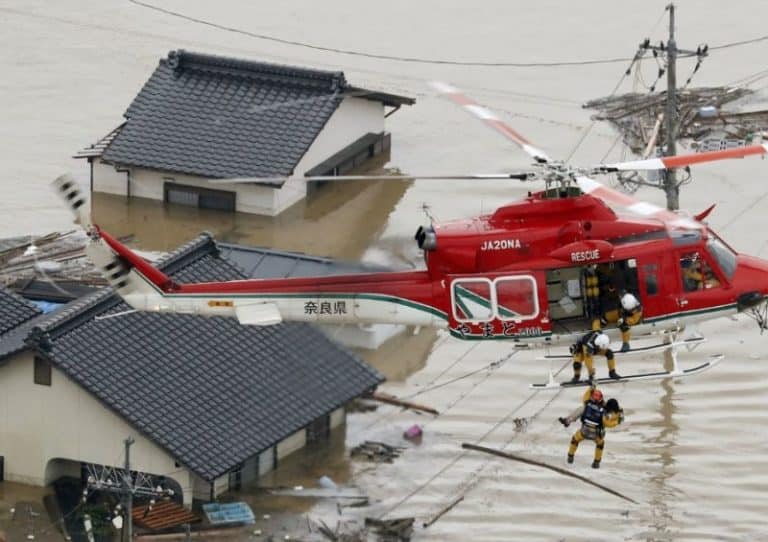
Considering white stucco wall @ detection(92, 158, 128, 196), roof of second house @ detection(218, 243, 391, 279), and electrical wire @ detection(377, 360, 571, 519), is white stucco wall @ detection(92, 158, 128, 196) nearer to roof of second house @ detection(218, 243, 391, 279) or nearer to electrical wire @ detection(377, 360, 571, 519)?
roof of second house @ detection(218, 243, 391, 279)

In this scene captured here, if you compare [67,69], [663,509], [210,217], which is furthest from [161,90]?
[663,509]

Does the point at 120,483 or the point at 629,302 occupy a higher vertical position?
the point at 629,302

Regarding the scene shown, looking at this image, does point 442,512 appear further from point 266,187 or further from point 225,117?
point 225,117

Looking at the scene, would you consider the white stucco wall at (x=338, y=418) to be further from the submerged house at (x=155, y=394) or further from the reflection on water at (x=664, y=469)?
the reflection on water at (x=664, y=469)

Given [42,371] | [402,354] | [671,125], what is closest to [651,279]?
[42,371]

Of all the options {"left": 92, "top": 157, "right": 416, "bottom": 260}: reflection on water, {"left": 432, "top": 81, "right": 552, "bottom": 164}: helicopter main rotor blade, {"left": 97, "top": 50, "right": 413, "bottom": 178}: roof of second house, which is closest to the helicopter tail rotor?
{"left": 432, "top": 81, "right": 552, "bottom": 164}: helicopter main rotor blade

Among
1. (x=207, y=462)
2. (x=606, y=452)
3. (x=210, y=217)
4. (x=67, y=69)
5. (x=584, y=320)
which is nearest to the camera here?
(x=584, y=320)

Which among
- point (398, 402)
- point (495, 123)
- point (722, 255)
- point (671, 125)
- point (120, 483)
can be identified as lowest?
point (120, 483)

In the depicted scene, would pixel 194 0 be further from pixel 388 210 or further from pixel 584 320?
pixel 584 320
